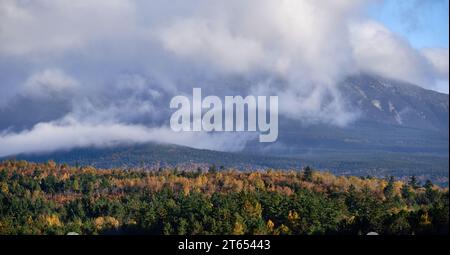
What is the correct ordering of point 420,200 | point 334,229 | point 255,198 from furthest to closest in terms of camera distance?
point 420,200, point 255,198, point 334,229

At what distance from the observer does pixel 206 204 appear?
258 ft

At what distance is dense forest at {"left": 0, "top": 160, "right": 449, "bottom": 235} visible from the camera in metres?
69.4

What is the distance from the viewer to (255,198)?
85.0 meters

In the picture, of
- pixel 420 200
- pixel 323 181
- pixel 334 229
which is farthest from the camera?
pixel 323 181

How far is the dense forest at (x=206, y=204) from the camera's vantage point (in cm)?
6944

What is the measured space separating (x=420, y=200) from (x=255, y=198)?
2975 centimetres

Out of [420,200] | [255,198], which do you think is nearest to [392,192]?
[420,200]
